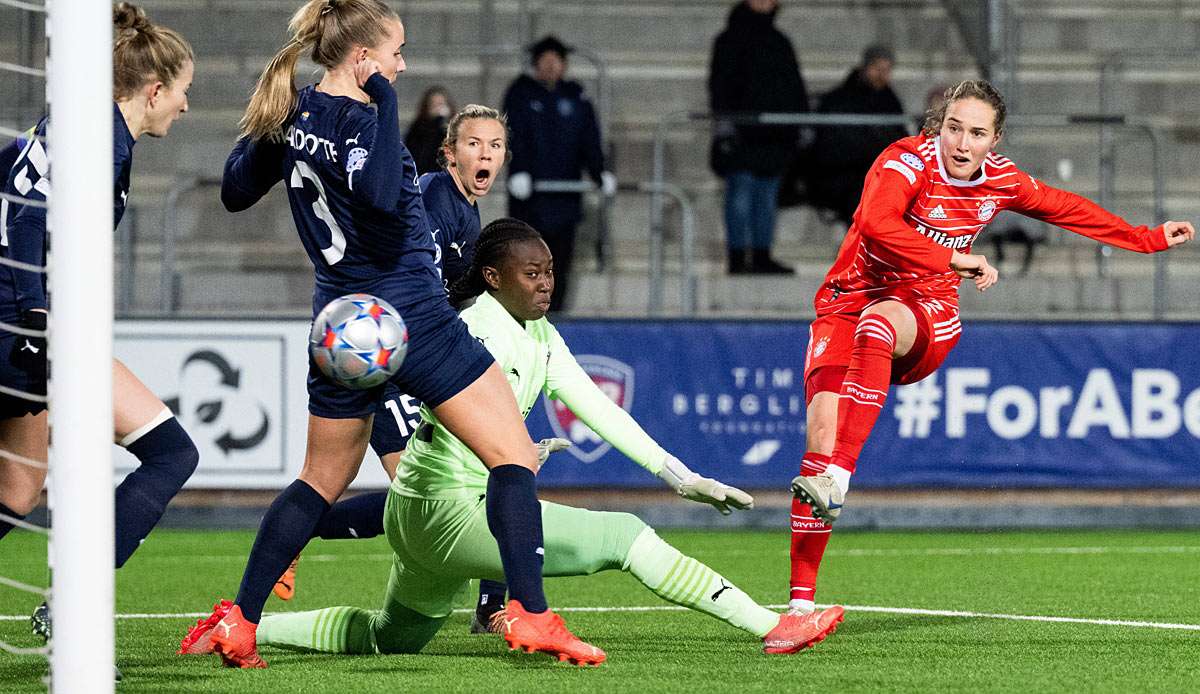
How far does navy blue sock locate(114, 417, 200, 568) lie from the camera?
5.02 m

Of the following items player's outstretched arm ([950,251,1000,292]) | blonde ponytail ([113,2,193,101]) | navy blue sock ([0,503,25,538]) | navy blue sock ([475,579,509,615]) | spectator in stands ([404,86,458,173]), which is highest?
spectator in stands ([404,86,458,173])

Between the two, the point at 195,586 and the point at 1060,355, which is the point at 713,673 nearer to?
the point at 195,586

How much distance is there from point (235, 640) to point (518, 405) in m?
1.02

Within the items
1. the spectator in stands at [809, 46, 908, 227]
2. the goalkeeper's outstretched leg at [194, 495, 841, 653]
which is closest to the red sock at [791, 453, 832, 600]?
the goalkeeper's outstretched leg at [194, 495, 841, 653]

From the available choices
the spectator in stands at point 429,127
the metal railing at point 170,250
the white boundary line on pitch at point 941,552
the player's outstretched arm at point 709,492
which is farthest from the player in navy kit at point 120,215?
the metal railing at point 170,250

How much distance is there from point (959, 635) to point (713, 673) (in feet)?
4.11

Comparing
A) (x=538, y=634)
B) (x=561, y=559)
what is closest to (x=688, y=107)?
(x=561, y=559)

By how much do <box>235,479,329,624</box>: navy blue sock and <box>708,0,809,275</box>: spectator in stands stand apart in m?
8.08

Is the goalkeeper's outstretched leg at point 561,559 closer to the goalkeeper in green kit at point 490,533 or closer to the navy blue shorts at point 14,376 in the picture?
the goalkeeper in green kit at point 490,533

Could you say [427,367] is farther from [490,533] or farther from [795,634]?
[795,634]

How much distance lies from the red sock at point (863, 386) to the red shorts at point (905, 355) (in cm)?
18

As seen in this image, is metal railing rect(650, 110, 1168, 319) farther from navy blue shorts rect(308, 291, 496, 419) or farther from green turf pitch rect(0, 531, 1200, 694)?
navy blue shorts rect(308, 291, 496, 419)

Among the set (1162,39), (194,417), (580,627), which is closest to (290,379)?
(194,417)

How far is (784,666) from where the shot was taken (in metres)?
5.11
